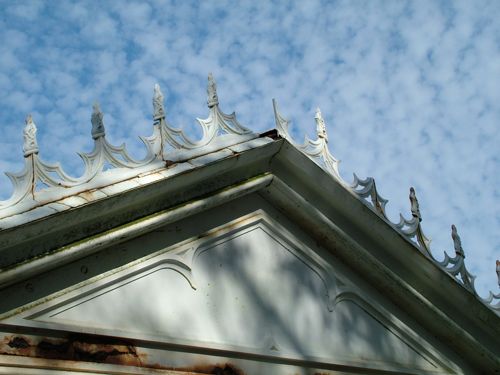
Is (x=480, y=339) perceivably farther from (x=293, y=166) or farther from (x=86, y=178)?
(x=86, y=178)

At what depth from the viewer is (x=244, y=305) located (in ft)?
23.5

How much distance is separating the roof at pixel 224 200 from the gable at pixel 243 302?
194 millimetres

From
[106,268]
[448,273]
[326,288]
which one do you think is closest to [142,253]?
[106,268]

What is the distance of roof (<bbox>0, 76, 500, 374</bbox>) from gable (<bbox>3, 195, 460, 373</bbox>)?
0.64ft

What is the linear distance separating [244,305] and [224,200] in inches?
36.0

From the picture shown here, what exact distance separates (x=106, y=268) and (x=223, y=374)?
4.06 ft

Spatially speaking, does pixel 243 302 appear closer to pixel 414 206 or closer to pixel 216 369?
pixel 216 369

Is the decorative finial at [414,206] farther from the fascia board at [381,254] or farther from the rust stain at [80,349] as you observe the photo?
the rust stain at [80,349]

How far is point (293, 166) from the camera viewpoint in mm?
7758

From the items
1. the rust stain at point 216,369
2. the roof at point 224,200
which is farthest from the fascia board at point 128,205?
the rust stain at point 216,369

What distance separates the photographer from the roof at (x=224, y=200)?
6.12 meters

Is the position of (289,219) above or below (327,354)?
above

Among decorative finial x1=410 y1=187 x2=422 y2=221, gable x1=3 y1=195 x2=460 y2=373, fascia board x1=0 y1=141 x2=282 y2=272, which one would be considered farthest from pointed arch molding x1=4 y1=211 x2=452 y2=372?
decorative finial x1=410 y1=187 x2=422 y2=221

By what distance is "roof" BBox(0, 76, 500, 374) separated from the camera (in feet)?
20.1
